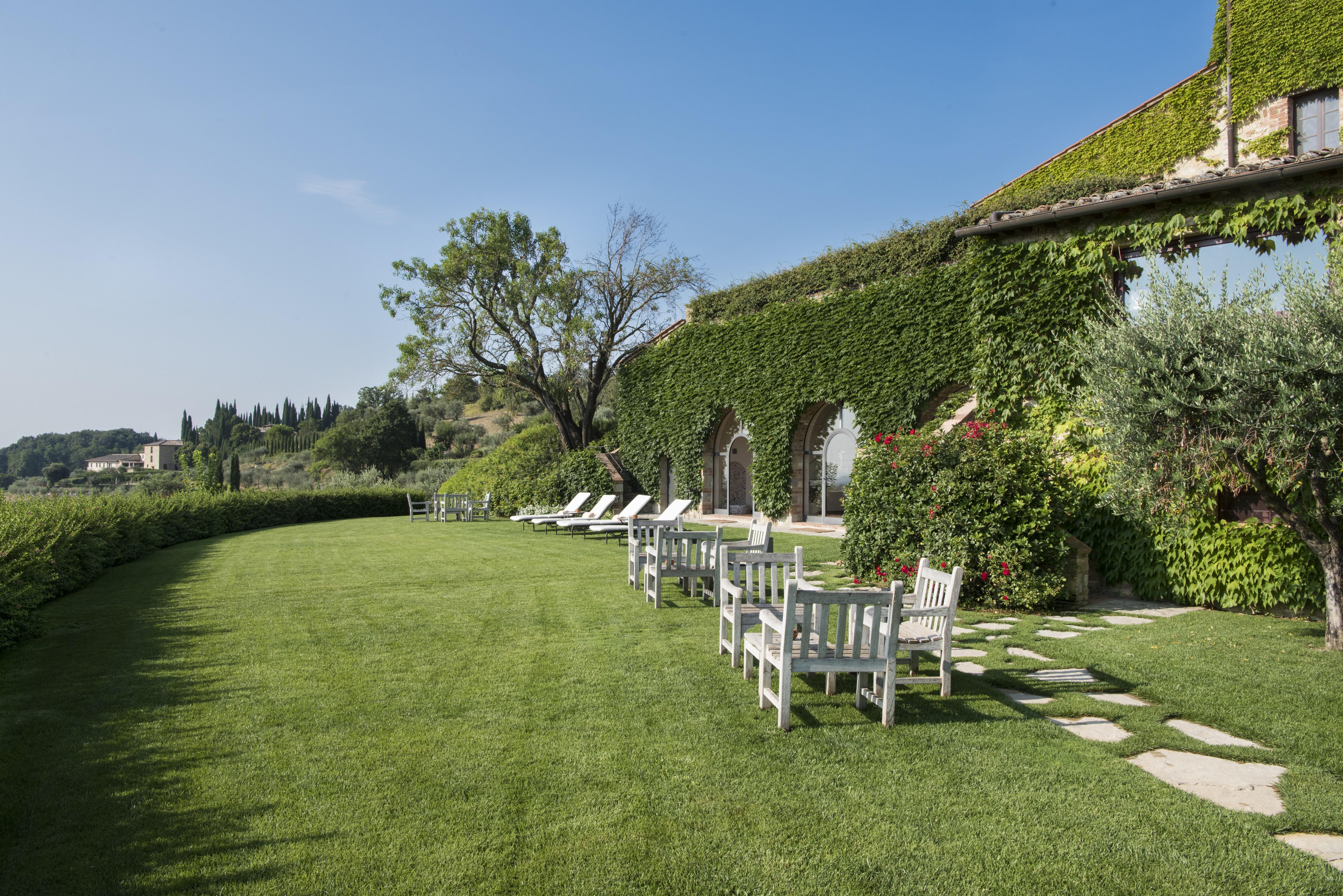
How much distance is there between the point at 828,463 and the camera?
16531mm

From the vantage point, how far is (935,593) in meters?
4.92

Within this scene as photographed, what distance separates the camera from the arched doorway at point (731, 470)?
19.3 m

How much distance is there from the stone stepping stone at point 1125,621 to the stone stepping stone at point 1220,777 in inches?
130

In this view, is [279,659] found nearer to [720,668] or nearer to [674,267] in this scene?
[720,668]

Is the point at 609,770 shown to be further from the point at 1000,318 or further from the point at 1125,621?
the point at 1000,318

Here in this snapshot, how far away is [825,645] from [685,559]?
13.2 feet

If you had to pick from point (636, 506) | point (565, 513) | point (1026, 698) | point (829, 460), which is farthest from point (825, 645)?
point (565, 513)

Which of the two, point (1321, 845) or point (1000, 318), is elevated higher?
point (1000, 318)

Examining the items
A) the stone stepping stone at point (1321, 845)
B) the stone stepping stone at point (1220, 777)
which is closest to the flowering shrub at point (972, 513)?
the stone stepping stone at point (1220, 777)

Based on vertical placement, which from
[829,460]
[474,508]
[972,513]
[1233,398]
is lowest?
[474,508]

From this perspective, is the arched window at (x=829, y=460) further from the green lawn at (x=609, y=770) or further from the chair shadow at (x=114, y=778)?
the chair shadow at (x=114, y=778)

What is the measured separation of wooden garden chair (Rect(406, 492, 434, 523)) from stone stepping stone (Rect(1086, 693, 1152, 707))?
17.8 meters

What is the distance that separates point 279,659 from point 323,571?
209 inches

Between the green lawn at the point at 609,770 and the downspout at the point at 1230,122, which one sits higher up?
the downspout at the point at 1230,122
